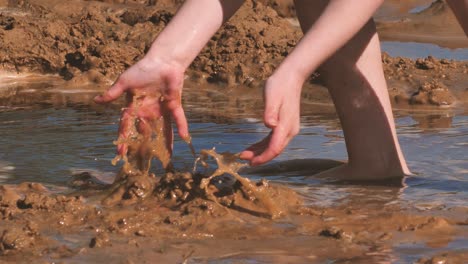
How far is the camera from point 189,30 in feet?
13.0

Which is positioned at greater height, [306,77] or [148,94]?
[306,77]

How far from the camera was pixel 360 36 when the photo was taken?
4.25 metres

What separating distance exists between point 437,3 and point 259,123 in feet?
14.7

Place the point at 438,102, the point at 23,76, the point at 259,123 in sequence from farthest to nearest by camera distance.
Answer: the point at 23,76
the point at 438,102
the point at 259,123

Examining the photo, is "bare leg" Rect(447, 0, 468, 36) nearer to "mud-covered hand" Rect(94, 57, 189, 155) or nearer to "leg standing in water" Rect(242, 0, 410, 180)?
"leg standing in water" Rect(242, 0, 410, 180)

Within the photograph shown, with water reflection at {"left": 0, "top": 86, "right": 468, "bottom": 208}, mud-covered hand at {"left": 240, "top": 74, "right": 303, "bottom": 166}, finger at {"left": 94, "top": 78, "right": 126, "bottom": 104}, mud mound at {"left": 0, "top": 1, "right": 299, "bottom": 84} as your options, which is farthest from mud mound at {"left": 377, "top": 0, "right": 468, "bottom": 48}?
mud-covered hand at {"left": 240, "top": 74, "right": 303, "bottom": 166}

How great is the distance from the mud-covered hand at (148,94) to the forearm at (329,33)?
1.49 ft

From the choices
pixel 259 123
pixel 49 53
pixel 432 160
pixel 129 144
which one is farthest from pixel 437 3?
pixel 129 144

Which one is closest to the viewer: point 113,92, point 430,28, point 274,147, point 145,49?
point 274,147

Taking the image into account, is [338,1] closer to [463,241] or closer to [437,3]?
[463,241]

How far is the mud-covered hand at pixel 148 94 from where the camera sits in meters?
3.87

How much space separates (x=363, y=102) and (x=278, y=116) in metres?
0.83

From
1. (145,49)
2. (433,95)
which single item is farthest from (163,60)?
(145,49)

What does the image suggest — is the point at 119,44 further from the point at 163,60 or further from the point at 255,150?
the point at 255,150
